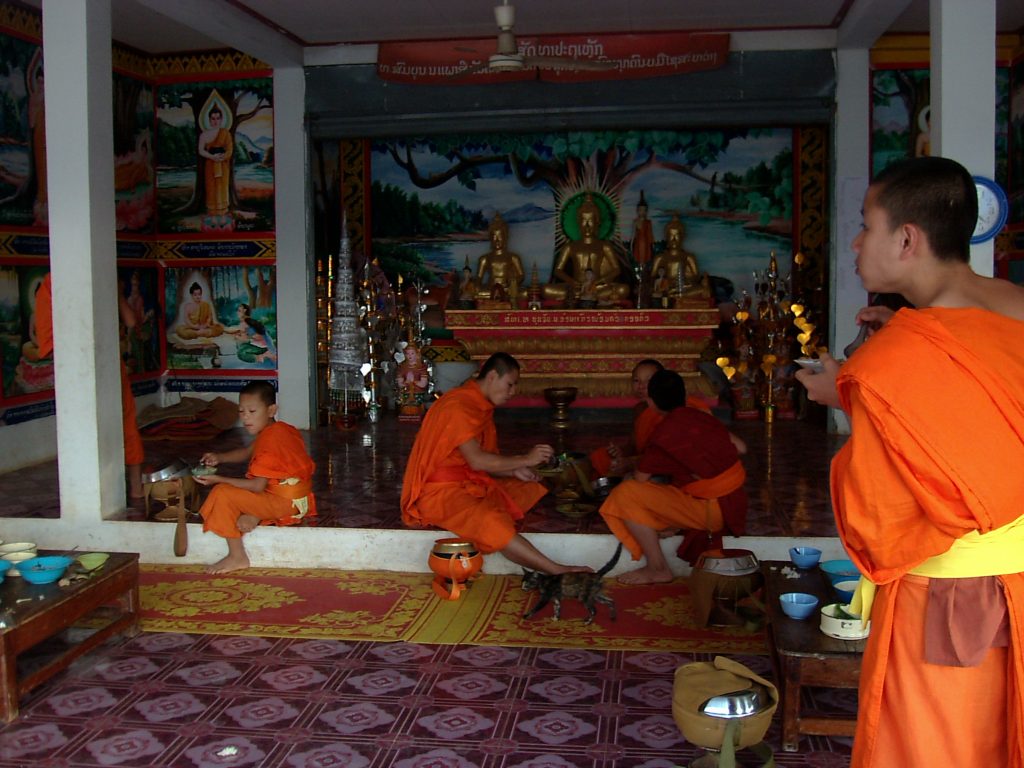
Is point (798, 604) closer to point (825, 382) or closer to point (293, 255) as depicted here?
point (825, 382)

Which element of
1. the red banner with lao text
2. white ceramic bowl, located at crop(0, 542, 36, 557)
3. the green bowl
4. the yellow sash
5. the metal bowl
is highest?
the red banner with lao text

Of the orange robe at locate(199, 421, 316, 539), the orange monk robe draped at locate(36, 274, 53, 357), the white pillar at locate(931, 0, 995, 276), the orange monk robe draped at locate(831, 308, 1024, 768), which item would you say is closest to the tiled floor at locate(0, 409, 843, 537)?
the orange robe at locate(199, 421, 316, 539)

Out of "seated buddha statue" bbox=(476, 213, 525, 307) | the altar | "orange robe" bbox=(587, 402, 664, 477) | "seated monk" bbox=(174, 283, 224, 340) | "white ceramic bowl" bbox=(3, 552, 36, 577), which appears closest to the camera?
"white ceramic bowl" bbox=(3, 552, 36, 577)

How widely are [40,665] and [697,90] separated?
7186 millimetres

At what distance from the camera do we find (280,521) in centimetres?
599

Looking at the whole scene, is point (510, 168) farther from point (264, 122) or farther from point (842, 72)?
point (842, 72)

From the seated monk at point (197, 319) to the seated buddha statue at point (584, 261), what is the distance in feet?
11.5

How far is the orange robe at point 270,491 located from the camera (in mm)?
5789

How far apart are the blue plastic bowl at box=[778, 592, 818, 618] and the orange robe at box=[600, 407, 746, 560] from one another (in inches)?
55.8

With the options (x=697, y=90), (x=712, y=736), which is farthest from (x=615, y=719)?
(x=697, y=90)

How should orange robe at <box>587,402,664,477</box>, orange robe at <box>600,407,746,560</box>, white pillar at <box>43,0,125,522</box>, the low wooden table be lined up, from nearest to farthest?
the low wooden table, orange robe at <box>600,407,746,560</box>, white pillar at <box>43,0,125,522</box>, orange robe at <box>587,402,664,477</box>

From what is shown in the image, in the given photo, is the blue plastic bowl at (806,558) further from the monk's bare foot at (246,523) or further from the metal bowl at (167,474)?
the metal bowl at (167,474)

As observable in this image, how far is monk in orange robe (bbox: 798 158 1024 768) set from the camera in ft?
6.59

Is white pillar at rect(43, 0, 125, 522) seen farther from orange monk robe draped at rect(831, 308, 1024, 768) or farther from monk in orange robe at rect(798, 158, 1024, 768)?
orange monk robe draped at rect(831, 308, 1024, 768)
